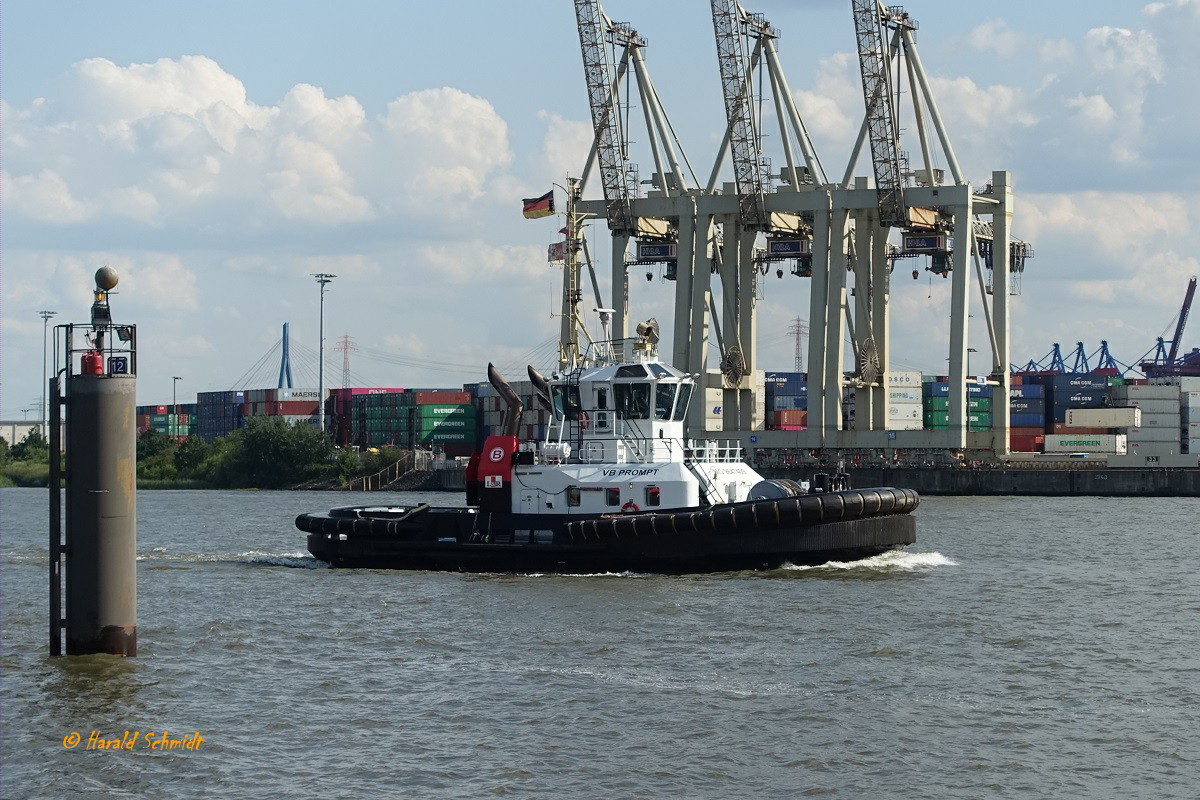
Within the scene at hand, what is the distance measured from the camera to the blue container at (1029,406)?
346 ft

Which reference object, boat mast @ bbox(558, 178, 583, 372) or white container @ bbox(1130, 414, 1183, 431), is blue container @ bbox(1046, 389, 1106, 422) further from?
boat mast @ bbox(558, 178, 583, 372)

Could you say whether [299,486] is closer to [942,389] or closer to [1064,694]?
[942,389]

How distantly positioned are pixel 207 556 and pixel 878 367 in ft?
146

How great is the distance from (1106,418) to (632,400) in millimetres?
74407

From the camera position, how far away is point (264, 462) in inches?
4139

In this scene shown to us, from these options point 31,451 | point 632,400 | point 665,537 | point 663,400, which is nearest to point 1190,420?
point 663,400

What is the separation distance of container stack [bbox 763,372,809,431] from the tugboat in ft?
234

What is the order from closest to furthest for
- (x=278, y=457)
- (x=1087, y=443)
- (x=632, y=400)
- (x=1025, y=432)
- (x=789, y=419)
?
(x=632, y=400), (x=1087, y=443), (x=789, y=419), (x=1025, y=432), (x=278, y=457)

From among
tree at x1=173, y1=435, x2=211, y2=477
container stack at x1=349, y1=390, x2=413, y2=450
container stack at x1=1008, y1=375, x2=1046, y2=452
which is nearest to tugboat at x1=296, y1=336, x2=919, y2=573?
container stack at x1=1008, y1=375, x2=1046, y2=452

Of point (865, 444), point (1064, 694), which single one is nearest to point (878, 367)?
point (865, 444)

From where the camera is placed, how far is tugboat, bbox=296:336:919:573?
2786 cm

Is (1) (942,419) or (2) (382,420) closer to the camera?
(1) (942,419)

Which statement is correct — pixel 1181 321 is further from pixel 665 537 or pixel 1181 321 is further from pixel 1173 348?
pixel 665 537

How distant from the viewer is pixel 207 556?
3641cm
